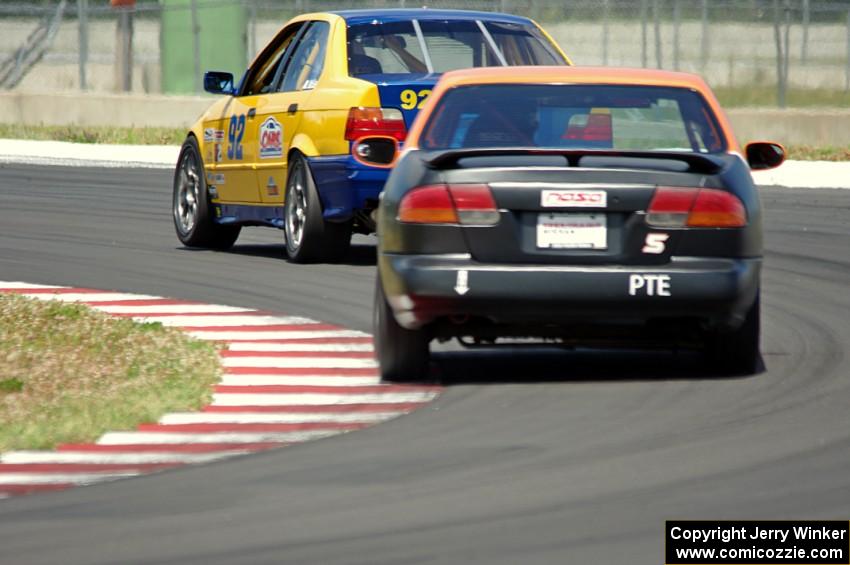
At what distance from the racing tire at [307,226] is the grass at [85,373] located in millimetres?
2837

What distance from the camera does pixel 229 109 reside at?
1658 centimetres

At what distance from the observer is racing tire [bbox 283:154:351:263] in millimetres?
14930

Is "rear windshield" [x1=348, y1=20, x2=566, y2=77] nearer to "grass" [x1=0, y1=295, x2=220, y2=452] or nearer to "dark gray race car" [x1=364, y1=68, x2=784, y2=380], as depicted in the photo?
"grass" [x1=0, y1=295, x2=220, y2=452]

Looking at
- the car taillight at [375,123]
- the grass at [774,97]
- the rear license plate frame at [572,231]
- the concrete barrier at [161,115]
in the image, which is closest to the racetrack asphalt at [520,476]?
the rear license plate frame at [572,231]

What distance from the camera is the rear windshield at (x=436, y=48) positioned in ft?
50.0

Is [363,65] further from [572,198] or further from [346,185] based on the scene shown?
[572,198]

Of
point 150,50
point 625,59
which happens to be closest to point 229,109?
point 625,59

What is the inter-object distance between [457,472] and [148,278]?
24.5 feet

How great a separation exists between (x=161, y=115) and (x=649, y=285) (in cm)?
3009

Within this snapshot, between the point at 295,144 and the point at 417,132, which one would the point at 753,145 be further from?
the point at 295,144

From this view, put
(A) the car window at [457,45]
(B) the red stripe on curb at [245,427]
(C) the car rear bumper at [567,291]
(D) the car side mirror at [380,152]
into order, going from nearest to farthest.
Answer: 1. (B) the red stripe on curb at [245,427]
2. (C) the car rear bumper at [567,291]
3. (D) the car side mirror at [380,152]
4. (A) the car window at [457,45]

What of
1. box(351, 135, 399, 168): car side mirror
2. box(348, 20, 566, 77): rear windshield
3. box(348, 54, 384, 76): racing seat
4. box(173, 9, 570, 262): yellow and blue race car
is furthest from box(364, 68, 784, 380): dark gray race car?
box(348, 20, 566, 77): rear windshield

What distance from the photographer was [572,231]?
9.61 m

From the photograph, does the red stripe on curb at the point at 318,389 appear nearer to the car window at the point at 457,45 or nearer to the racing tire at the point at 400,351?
the racing tire at the point at 400,351
